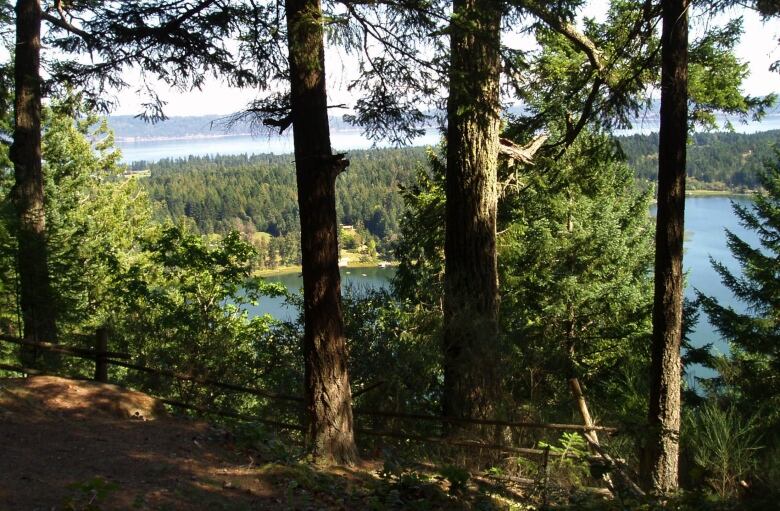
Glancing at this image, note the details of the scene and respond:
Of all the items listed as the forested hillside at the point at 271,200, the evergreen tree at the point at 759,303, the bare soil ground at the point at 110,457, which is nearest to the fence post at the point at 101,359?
the bare soil ground at the point at 110,457

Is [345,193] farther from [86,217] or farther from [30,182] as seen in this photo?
[30,182]

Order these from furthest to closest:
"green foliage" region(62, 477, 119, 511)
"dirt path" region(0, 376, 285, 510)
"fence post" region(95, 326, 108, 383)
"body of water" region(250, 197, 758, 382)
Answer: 1. "body of water" region(250, 197, 758, 382)
2. "fence post" region(95, 326, 108, 383)
3. "dirt path" region(0, 376, 285, 510)
4. "green foliage" region(62, 477, 119, 511)

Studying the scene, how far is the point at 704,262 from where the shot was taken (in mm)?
45406

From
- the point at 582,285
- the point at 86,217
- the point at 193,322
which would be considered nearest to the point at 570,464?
the point at 193,322

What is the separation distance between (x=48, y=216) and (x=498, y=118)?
12.9 meters

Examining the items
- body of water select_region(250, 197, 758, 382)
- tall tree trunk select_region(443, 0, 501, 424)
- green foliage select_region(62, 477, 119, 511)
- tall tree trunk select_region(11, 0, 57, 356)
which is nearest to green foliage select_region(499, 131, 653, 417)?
body of water select_region(250, 197, 758, 382)

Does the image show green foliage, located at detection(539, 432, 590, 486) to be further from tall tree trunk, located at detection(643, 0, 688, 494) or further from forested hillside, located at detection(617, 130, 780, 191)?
forested hillside, located at detection(617, 130, 780, 191)

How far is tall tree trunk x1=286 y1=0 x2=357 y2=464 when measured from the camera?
538cm

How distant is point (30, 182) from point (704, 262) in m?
44.9

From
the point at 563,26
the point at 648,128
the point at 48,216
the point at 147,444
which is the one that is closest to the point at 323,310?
the point at 147,444

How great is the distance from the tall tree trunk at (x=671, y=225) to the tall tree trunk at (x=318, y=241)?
3064 millimetres

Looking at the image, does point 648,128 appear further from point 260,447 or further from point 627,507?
point 260,447

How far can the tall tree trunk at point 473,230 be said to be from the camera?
6508mm

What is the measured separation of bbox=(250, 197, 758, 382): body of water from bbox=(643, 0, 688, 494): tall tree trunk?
695 inches
